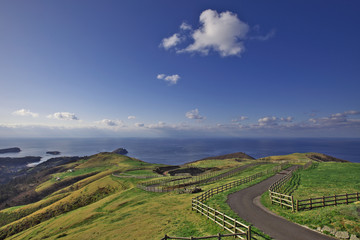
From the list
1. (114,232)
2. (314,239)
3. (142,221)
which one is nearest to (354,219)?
(314,239)

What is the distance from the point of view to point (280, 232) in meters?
13.8

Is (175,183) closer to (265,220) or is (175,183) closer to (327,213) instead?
(265,220)

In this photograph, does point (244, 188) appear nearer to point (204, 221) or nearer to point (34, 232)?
point (204, 221)

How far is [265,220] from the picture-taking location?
53.4ft

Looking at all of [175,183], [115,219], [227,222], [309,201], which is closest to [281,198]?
[309,201]

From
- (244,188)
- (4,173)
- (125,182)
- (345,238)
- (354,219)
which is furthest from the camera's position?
(4,173)

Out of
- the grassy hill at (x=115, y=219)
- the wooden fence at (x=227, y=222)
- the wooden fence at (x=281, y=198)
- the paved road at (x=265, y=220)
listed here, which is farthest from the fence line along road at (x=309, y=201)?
the grassy hill at (x=115, y=219)

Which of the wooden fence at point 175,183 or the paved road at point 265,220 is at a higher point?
the paved road at point 265,220

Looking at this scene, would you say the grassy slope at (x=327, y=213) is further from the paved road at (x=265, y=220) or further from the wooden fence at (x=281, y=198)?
the paved road at (x=265, y=220)

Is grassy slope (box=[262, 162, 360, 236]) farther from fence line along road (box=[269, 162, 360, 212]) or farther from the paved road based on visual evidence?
the paved road

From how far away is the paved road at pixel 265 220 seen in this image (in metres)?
13.1

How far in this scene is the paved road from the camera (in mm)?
13134

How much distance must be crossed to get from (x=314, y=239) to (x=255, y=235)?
3.93 metres

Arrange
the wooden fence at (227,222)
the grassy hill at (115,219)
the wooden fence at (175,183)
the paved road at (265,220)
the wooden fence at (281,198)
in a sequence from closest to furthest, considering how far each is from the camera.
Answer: the wooden fence at (227,222), the paved road at (265,220), the grassy hill at (115,219), the wooden fence at (281,198), the wooden fence at (175,183)
